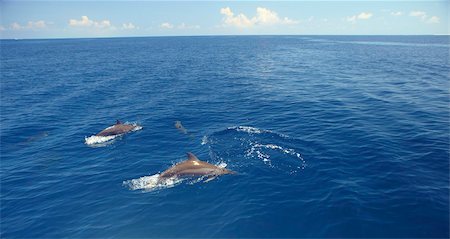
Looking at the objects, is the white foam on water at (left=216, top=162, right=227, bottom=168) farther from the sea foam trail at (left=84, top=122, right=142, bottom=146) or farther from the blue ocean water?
the sea foam trail at (left=84, top=122, right=142, bottom=146)

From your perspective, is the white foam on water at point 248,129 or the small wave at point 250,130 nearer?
the small wave at point 250,130

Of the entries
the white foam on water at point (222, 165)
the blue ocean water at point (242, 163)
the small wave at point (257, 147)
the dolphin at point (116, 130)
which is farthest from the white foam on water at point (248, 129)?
the dolphin at point (116, 130)

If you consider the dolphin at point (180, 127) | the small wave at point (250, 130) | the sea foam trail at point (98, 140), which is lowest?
the sea foam trail at point (98, 140)

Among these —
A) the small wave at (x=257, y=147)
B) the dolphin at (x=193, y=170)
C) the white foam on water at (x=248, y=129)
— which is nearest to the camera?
the dolphin at (x=193, y=170)

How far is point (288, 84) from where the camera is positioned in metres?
58.9

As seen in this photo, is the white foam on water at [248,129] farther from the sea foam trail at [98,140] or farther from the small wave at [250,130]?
the sea foam trail at [98,140]

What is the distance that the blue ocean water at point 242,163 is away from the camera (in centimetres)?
1903

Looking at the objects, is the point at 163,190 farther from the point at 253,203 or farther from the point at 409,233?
the point at 409,233

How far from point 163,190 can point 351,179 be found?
14287 millimetres

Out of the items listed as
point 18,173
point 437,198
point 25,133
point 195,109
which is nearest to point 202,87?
point 195,109

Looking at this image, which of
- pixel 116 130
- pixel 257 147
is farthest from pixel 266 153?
pixel 116 130

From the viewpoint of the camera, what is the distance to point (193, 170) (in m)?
24.6

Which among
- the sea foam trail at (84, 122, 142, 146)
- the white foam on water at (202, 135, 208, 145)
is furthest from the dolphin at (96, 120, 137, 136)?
the white foam on water at (202, 135, 208, 145)

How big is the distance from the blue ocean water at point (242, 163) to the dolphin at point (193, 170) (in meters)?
0.97
